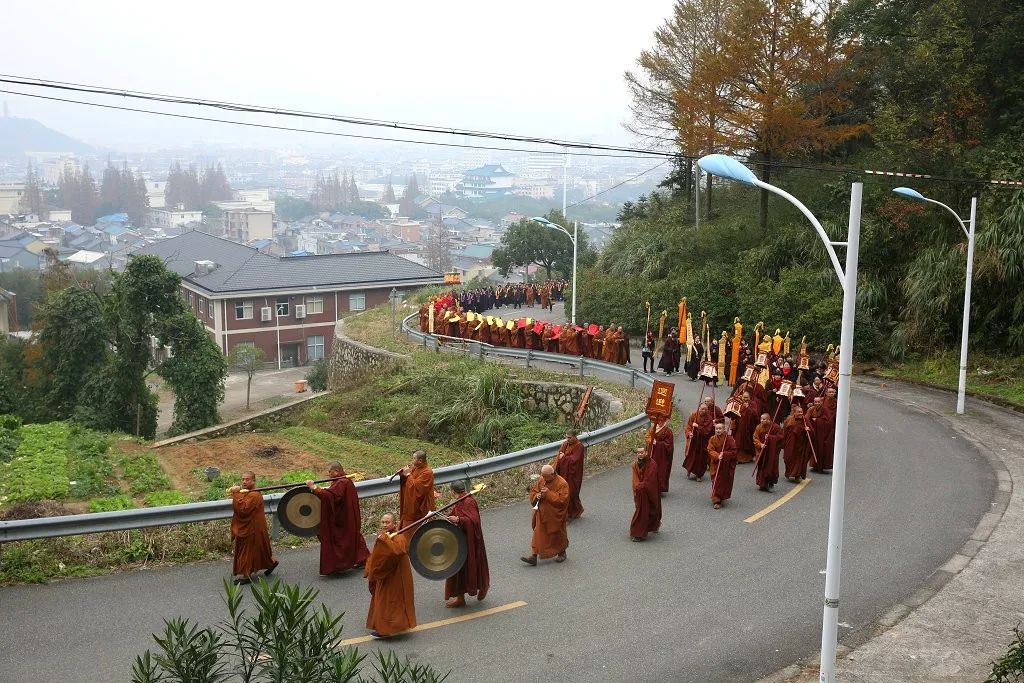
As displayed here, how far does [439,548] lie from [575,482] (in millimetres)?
4001

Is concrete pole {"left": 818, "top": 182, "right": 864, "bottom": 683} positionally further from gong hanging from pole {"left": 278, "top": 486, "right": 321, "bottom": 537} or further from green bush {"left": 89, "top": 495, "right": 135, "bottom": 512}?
green bush {"left": 89, "top": 495, "right": 135, "bottom": 512}

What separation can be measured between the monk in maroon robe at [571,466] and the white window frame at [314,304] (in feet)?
188

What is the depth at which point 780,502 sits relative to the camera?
605 inches

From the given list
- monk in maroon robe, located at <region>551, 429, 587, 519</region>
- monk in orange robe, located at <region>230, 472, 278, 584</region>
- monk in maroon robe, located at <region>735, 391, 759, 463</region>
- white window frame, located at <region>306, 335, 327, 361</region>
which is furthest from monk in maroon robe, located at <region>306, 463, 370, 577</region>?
white window frame, located at <region>306, 335, 327, 361</region>

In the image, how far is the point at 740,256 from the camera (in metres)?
36.4

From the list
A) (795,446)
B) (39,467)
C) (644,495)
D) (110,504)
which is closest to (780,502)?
(795,446)

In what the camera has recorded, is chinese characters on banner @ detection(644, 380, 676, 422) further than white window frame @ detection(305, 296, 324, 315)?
No

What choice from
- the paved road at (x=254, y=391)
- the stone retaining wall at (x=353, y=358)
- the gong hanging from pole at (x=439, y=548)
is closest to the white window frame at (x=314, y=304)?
the paved road at (x=254, y=391)

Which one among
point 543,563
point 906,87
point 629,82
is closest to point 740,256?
point 906,87

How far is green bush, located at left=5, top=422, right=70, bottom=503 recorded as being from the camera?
13.5m

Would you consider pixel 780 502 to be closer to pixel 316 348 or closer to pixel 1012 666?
pixel 1012 666

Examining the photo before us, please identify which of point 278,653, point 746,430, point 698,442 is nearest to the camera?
point 278,653

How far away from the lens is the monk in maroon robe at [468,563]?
1066cm

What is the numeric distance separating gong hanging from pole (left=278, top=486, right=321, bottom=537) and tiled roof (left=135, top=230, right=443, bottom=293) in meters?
56.9
